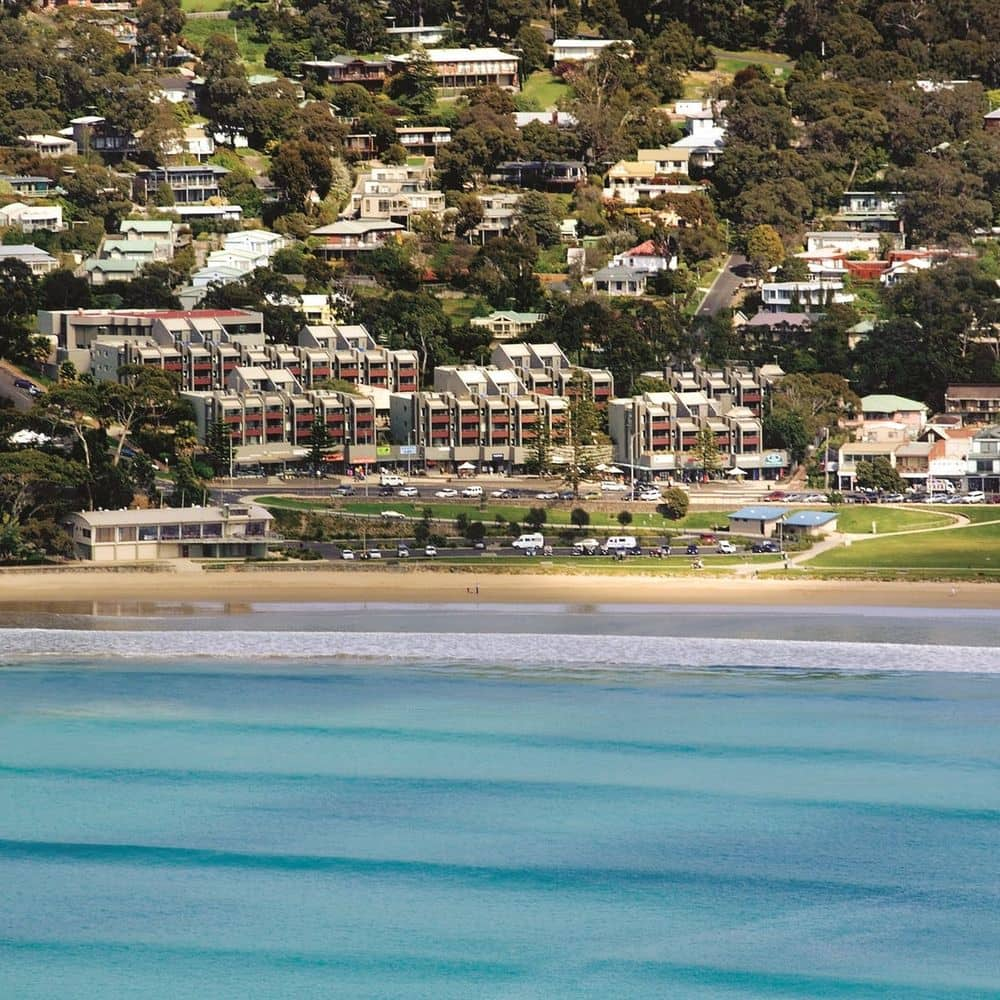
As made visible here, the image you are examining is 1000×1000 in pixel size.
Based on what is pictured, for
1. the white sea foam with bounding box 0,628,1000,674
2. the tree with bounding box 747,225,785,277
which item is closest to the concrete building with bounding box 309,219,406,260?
the tree with bounding box 747,225,785,277

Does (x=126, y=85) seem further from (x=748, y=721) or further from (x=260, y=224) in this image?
(x=748, y=721)

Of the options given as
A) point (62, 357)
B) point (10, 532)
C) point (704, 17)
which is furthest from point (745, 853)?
point (704, 17)

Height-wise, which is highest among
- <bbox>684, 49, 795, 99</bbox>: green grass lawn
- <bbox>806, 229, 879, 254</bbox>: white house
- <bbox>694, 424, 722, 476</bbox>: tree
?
<bbox>684, 49, 795, 99</bbox>: green grass lawn

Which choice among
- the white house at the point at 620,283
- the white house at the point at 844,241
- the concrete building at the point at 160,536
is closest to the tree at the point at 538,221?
the white house at the point at 620,283

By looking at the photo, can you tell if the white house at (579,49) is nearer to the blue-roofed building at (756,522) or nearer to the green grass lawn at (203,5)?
the green grass lawn at (203,5)

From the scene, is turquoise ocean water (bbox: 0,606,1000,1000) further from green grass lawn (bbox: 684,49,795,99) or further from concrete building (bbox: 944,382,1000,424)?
green grass lawn (bbox: 684,49,795,99)

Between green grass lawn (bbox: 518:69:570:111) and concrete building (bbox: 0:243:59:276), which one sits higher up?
green grass lawn (bbox: 518:69:570:111)

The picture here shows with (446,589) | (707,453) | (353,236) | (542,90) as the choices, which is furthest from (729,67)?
(446,589)
